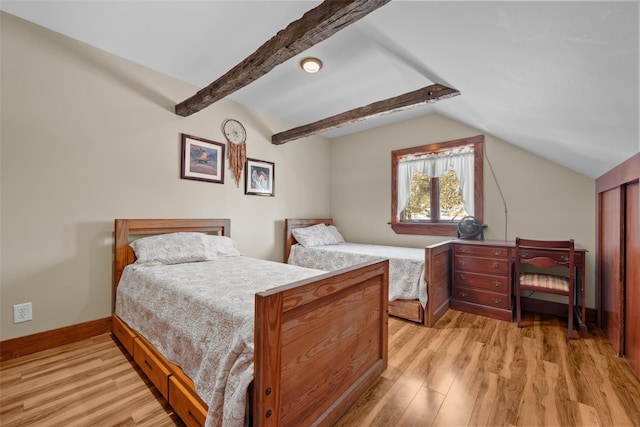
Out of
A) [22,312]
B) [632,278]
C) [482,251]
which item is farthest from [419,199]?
[22,312]

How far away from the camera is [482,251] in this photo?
280cm

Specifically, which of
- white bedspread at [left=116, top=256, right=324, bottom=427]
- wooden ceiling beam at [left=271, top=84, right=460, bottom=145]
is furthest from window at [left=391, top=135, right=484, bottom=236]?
white bedspread at [left=116, top=256, right=324, bottom=427]

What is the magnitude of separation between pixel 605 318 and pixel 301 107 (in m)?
3.86

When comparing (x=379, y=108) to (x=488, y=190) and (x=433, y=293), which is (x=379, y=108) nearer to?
(x=488, y=190)

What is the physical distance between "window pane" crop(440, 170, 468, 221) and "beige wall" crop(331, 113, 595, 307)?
0.31 metres

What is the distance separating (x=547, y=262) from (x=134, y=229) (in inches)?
149

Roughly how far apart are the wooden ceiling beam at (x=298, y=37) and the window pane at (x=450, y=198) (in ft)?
8.95

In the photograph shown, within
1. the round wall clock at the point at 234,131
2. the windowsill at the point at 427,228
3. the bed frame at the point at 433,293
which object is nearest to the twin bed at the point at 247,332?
the bed frame at the point at 433,293

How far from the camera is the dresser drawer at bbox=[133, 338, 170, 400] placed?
57.9 inches

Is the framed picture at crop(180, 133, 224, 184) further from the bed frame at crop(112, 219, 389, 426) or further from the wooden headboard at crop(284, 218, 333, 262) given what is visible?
the bed frame at crop(112, 219, 389, 426)

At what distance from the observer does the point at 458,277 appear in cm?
297

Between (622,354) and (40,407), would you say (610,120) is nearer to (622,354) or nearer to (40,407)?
(622,354)

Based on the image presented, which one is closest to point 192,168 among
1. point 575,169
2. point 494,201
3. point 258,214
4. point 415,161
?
point 258,214

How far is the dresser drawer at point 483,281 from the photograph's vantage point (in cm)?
268
